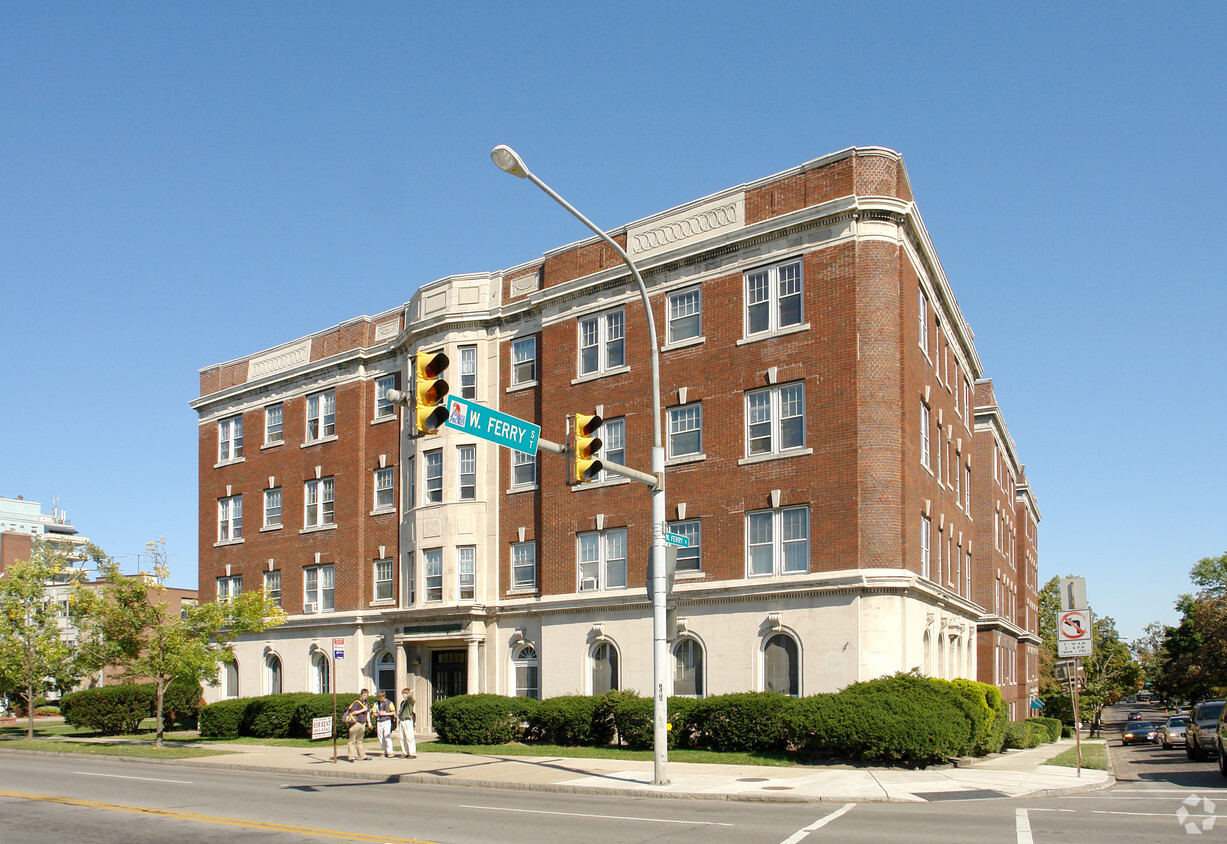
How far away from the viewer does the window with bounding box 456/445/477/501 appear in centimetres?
3534

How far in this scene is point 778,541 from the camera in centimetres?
2766

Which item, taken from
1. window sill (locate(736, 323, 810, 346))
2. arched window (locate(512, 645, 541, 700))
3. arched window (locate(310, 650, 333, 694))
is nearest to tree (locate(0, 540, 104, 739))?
arched window (locate(310, 650, 333, 694))

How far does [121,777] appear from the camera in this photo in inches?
926

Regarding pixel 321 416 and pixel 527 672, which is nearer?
pixel 527 672

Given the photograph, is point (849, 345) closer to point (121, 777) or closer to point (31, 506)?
point (121, 777)

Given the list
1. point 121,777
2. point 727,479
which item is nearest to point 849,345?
point 727,479

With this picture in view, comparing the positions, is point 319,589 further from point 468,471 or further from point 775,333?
point 775,333

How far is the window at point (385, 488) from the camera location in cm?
3912

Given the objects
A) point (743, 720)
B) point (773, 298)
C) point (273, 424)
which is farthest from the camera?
point (273, 424)

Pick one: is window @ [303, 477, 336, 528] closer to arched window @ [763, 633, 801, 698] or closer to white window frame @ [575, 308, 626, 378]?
white window frame @ [575, 308, 626, 378]

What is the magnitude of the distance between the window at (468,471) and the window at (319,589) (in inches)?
333

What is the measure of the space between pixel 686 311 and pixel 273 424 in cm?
2187

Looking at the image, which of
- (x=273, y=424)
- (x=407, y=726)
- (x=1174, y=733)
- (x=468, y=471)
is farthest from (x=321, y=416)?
(x=1174, y=733)

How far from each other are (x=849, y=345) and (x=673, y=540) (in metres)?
9.58
